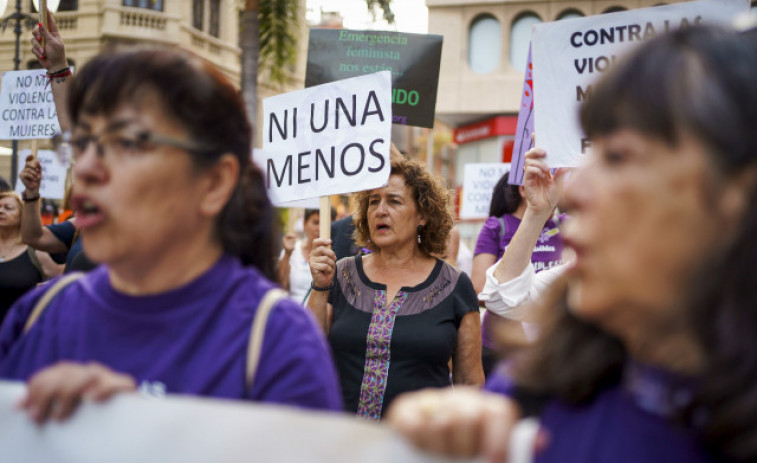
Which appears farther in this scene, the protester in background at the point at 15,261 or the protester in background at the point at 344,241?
the protester in background at the point at 15,261

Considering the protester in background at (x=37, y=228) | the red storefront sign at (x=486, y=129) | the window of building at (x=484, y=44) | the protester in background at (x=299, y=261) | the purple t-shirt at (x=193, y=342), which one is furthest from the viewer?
the window of building at (x=484, y=44)

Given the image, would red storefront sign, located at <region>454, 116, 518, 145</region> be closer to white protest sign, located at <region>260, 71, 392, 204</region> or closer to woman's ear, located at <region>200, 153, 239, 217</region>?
white protest sign, located at <region>260, 71, 392, 204</region>

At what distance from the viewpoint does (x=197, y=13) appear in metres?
25.3

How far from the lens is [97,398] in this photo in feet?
4.66

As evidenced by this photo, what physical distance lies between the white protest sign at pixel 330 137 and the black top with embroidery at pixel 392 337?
0.54 m

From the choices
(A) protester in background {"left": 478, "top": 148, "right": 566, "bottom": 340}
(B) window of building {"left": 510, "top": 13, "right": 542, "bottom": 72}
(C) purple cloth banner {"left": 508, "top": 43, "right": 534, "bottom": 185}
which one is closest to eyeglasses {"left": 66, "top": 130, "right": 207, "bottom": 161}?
(A) protester in background {"left": 478, "top": 148, "right": 566, "bottom": 340}

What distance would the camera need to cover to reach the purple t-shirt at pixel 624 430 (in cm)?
113

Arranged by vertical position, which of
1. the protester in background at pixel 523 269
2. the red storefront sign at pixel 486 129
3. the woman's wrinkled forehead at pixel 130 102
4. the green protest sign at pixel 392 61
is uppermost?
the red storefront sign at pixel 486 129

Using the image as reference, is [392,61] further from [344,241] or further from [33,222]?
[33,222]

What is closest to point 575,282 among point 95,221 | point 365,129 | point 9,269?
point 95,221

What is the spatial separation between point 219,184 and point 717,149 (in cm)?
107

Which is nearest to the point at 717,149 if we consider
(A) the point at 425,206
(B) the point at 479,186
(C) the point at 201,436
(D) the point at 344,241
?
(C) the point at 201,436

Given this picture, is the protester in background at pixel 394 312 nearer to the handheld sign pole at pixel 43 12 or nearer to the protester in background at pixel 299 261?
the handheld sign pole at pixel 43 12

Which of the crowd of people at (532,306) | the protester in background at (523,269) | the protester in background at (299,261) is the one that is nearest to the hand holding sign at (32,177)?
the protester in background at (299,261)
